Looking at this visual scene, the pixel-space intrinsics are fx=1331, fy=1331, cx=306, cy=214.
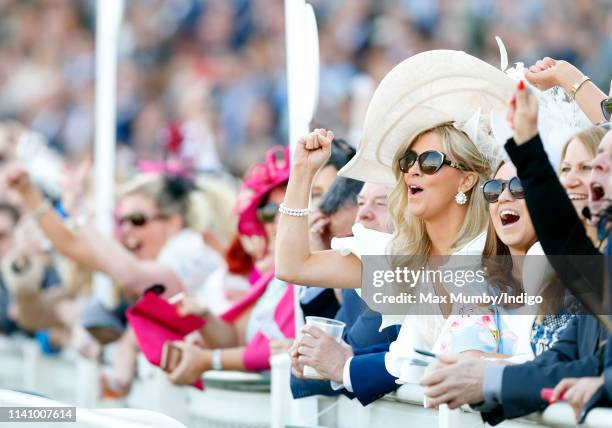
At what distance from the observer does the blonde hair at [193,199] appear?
6879 millimetres

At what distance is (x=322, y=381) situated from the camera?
4.27 m

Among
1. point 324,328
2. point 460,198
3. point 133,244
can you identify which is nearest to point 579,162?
point 460,198

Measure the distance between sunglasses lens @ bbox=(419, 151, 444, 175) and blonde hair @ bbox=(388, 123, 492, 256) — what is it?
0.12 feet

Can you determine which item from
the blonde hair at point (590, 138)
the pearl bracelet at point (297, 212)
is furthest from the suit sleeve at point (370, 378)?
the blonde hair at point (590, 138)

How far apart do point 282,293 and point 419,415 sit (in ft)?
5.34

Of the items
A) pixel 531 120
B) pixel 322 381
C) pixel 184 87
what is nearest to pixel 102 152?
pixel 322 381

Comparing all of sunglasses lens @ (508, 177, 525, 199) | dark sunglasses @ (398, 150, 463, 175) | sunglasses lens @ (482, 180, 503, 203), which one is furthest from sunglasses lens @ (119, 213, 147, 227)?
sunglasses lens @ (508, 177, 525, 199)

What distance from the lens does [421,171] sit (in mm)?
3795

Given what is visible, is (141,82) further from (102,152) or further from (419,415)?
(419,415)

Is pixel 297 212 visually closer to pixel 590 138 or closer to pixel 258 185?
pixel 590 138

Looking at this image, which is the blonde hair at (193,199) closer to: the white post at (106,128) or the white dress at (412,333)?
the white post at (106,128)

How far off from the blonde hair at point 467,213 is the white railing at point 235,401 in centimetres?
41

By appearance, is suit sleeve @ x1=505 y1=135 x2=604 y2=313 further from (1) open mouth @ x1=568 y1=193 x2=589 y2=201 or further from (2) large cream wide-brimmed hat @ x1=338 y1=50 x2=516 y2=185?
(2) large cream wide-brimmed hat @ x1=338 y1=50 x2=516 y2=185

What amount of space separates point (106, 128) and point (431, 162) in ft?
13.4
